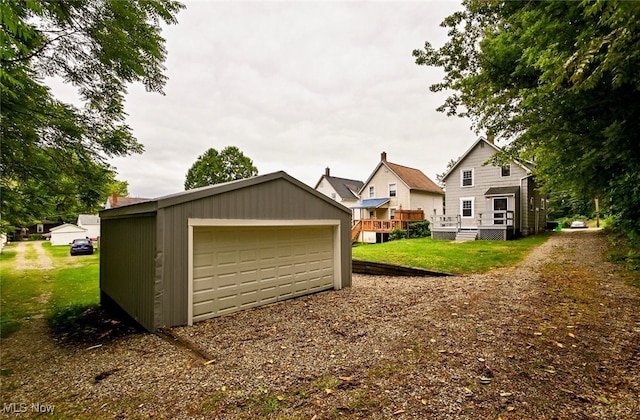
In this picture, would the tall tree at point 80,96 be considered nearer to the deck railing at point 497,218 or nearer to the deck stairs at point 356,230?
the deck railing at point 497,218

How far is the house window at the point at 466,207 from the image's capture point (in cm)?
2058

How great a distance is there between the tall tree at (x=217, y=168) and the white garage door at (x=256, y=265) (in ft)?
104

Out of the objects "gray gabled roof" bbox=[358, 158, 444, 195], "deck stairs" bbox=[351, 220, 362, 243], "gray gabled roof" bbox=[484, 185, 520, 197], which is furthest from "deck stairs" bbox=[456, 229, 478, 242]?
"deck stairs" bbox=[351, 220, 362, 243]

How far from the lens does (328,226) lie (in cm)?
858

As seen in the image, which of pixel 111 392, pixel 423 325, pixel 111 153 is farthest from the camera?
pixel 111 153

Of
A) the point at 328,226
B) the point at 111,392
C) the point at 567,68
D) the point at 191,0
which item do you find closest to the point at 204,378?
the point at 111,392

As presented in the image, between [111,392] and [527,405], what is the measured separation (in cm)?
443

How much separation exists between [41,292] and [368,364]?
1236 centimetres

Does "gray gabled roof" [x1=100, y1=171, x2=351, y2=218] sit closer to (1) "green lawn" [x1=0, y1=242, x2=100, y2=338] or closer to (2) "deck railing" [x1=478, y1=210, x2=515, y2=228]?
(1) "green lawn" [x1=0, y1=242, x2=100, y2=338]

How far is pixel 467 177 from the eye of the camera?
20859 mm

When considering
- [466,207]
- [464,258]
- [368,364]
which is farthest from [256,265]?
[466,207]

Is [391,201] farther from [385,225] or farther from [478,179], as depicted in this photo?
[478,179]

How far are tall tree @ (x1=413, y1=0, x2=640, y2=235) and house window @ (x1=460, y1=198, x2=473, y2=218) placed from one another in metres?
10.1

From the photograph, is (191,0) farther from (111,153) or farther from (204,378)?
(204,378)
